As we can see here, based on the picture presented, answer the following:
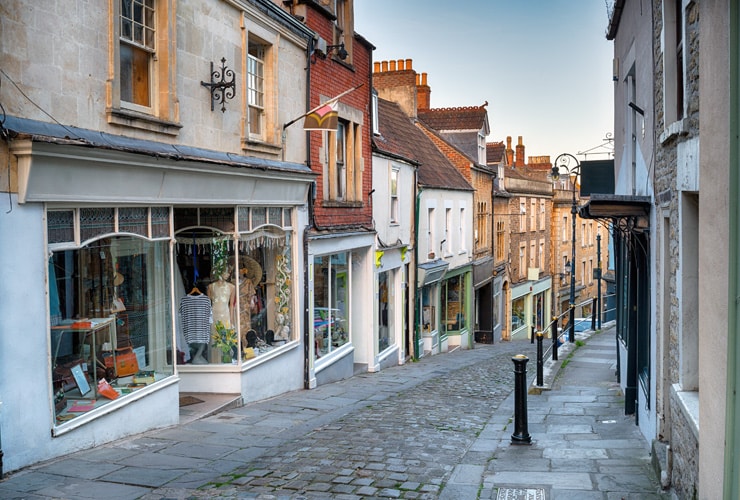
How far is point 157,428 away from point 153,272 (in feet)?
6.46

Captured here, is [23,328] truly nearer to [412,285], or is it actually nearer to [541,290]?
[412,285]

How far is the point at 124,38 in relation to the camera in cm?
869

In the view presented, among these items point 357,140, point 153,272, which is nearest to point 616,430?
point 153,272

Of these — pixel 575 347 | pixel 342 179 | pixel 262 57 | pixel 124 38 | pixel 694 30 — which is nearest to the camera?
pixel 694 30

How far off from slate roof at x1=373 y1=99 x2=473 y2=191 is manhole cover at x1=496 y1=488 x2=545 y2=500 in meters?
13.4

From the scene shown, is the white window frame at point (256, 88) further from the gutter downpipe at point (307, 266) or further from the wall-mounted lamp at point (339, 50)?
the wall-mounted lamp at point (339, 50)

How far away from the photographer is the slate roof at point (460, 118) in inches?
1235

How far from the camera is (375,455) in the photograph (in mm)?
8500

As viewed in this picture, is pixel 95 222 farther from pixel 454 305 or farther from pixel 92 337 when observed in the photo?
pixel 454 305

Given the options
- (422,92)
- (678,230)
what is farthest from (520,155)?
(678,230)

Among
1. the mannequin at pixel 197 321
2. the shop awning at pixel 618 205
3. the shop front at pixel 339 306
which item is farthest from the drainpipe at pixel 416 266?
the shop awning at pixel 618 205

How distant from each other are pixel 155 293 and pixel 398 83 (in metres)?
20.7

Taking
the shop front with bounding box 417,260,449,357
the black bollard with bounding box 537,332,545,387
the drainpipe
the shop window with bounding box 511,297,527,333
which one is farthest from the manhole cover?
the shop window with bounding box 511,297,527,333

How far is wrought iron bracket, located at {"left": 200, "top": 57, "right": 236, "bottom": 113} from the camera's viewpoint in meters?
10.5
